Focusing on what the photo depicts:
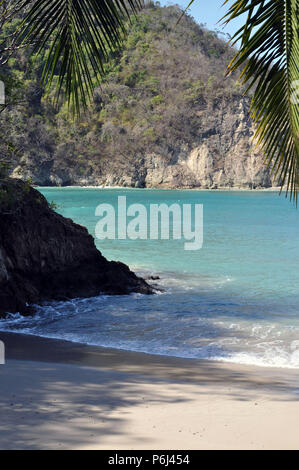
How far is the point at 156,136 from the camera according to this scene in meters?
90.1

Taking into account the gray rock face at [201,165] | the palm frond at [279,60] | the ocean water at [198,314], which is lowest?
the ocean water at [198,314]

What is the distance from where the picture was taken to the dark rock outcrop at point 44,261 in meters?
11.0

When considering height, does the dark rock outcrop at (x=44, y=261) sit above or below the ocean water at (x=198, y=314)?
above

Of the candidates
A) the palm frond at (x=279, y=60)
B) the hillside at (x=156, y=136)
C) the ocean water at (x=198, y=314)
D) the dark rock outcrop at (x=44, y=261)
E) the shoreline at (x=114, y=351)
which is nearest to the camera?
the palm frond at (x=279, y=60)

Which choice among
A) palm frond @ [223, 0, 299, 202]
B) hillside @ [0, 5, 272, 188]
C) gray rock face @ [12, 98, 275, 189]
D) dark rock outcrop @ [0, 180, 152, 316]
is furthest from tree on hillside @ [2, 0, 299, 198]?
gray rock face @ [12, 98, 275, 189]

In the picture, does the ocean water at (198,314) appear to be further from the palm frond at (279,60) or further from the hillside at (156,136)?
the hillside at (156,136)

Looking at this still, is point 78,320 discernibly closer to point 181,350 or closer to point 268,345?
point 181,350

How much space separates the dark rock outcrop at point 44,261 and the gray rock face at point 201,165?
7587cm

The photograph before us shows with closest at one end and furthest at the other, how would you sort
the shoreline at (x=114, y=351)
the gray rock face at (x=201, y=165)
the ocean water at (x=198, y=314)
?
the shoreline at (x=114, y=351) → the ocean water at (x=198, y=314) → the gray rock face at (x=201, y=165)

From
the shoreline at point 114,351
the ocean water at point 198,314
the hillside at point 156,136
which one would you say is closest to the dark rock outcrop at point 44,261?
the ocean water at point 198,314

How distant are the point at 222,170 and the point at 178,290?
76.2 metres

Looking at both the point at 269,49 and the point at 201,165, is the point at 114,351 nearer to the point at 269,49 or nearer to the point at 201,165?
the point at 269,49
